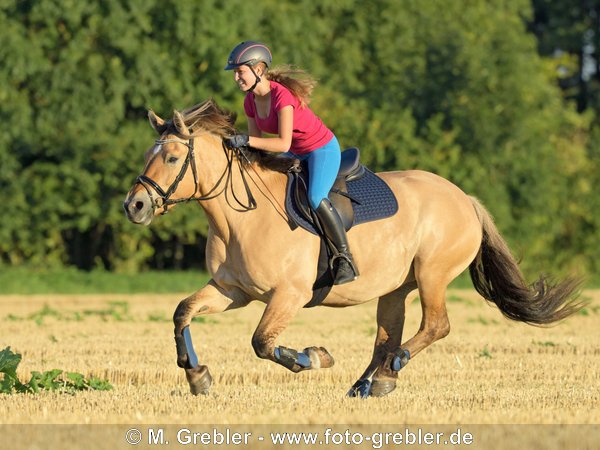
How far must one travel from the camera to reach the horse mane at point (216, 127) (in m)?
10.3

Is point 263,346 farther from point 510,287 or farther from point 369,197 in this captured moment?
point 510,287

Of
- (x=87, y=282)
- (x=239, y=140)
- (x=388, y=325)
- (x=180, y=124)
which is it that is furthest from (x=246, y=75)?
(x=87, y=282)

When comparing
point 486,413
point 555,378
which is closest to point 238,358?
point 555,378

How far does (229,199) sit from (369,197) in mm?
1259

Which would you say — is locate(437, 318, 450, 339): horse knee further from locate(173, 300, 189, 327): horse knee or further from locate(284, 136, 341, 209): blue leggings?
locate(173, 300, 189, 327): horse knee

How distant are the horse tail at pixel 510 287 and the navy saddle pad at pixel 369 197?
1.26 m

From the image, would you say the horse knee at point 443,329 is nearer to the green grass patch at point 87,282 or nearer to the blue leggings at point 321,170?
the blue leggings at point 321,170

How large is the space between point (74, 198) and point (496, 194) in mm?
11310

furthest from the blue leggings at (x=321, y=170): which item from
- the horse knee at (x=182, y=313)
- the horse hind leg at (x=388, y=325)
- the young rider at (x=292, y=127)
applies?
the horse hind leg at (x=388, y=325)

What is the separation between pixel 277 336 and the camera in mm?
10070

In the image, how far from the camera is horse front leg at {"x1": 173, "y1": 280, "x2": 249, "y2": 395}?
1049 centimetres

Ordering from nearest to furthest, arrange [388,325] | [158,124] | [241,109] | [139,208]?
[139,208] < [158,124] < [388,325] < [241,109]

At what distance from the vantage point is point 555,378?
12.4 metres

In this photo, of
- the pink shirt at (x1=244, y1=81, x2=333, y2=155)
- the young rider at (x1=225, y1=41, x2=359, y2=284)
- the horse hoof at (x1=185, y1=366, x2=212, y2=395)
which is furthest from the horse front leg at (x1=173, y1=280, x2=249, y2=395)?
the pink shirt at (x1=244, y1=81, x2=333, y2=155)
